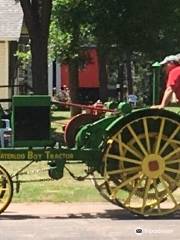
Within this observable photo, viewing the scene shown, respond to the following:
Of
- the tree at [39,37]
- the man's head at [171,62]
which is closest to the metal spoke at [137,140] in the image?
the man's head at [171,62]

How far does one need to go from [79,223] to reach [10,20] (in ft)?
58.3

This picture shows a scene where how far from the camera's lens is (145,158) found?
936 cm

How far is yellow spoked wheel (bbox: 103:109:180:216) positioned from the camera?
9.30 metres

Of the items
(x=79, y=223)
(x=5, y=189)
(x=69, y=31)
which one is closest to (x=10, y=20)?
(x=69, y=31)

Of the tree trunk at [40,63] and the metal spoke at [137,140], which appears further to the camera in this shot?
the tree trunk at [40,63]

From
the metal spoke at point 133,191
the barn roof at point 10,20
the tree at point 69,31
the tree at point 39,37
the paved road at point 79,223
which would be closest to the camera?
the paved road at point 79,223

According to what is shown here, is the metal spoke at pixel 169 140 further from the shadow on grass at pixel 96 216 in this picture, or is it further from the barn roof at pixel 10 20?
the barn roof at pixel 10 20

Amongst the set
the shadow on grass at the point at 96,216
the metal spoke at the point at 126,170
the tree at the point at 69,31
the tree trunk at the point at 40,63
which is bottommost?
the shadow on grass at the point at 96,216

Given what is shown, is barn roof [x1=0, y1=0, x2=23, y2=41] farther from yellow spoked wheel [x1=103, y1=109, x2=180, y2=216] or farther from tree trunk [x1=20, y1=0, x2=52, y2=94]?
yellow spoked wheel [x1=103, y1=109, x2=180, y2=216]

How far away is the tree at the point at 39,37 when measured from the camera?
21.0 meters

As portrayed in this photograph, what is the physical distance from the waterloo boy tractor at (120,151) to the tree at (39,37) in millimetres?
11524

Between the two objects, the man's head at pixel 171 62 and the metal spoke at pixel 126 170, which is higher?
the man's head at pixel 171 62

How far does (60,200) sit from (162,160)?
6.96 feet

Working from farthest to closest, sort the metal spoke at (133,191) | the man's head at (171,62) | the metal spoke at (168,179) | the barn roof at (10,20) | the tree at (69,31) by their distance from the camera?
1. the barn roof at (10,20)
2. the tree at (69,31)
3. the man's head at (171,62)
4. the metal spoke at (168,179)
5. the metal spoke at (133,191)
